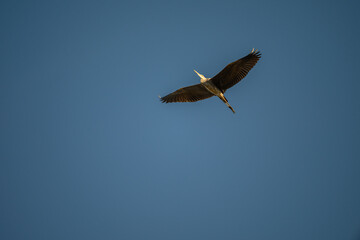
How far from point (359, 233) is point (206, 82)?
42529 millimetres

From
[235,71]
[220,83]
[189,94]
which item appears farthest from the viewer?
[189,94]

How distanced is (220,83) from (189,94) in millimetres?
2299

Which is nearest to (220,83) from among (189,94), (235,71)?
(235,71)

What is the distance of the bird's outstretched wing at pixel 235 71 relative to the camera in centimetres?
1329

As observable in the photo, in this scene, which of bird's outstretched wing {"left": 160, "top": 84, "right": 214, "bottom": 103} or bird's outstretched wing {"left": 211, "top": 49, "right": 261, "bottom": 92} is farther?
bird's outstretched wing {"left": 160, "top": 84, "right": 214, "bottom": 103}

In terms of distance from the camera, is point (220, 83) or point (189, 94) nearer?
point (220, 83)

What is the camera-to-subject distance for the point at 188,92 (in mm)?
15945

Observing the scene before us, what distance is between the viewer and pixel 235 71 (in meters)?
13.9

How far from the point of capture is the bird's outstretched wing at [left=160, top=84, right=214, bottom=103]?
1538 cm

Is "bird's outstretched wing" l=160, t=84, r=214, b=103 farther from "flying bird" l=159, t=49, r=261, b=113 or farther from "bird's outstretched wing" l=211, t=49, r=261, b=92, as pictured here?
"bird's outstretched wing" l=211, t=49, r=261, b=92

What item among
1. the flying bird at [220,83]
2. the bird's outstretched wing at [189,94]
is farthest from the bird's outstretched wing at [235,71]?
the bird's outstretched wing at [189,94]

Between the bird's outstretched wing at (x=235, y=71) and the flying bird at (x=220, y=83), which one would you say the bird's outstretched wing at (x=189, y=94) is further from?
the bird's outstretched wing at (x=235, y=71)

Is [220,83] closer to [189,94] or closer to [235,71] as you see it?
[235,71]

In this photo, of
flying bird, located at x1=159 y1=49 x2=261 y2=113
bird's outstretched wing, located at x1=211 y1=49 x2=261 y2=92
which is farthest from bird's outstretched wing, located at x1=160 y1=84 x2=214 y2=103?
bird's outstretched wing, located at x1=211 y1=49 x2=261 y2=92
